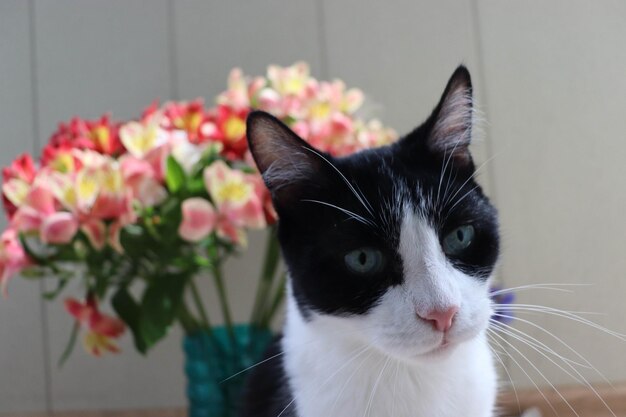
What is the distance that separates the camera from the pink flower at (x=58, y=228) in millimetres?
911

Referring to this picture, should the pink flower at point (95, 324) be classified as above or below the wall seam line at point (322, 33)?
below

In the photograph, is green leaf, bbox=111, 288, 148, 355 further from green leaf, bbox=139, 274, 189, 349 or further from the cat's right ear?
the cat's right ear

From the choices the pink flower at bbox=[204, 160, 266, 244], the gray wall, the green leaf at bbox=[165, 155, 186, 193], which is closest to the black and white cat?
the pink flower at bbox=[204, 160, 266, 244]

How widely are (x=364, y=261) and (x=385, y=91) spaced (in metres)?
0.85

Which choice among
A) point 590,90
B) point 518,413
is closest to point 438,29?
point 590,90

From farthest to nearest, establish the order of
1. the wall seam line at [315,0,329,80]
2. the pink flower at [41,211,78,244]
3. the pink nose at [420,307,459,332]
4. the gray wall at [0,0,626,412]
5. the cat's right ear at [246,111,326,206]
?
the wall seam line at [315,0,329,80] → the gray wall at [0,0,626,412] → the pink flower at [41,211,78,244] → the cat's right ear at [246,111,326,206] → the pink nose at [420,307,459,332]

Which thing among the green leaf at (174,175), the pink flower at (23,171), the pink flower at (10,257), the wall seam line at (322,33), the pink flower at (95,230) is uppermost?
the wall seam line at (322,33)

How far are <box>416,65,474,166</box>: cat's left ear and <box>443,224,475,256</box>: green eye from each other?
4.6 inches

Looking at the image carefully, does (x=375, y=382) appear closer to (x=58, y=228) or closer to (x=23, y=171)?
(x=58, y=228)

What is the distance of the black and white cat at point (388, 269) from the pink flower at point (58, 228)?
1.06ft

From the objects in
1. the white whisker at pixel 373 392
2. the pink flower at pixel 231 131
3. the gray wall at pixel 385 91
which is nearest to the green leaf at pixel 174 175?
the pink flower at pixel 231 131

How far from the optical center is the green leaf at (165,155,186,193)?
0.97 m

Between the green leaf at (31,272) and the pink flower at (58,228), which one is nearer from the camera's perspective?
the pink flower at (58,228)

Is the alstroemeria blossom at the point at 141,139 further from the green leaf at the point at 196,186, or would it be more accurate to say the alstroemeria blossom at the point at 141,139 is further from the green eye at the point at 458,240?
the green eye at the point at 458,240
